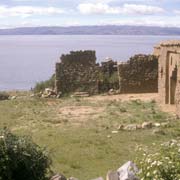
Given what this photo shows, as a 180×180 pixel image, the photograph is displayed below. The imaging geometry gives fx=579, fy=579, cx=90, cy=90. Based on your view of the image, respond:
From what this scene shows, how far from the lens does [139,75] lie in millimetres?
30625

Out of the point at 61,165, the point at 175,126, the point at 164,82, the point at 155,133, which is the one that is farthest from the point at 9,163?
the point at 164,82

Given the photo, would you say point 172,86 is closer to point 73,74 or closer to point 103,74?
point 103,74

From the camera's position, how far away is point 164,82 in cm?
2633

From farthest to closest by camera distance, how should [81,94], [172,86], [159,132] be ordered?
[81,94] < [172,86] < [159,132]

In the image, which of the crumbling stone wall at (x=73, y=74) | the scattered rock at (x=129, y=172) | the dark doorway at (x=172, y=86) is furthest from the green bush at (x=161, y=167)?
the crumbling stone wall at (x=73, y=74)

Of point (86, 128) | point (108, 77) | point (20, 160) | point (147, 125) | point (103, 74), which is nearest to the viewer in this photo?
point (20, 160)

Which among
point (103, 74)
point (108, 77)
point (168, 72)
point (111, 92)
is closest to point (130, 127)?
point (168, 72)

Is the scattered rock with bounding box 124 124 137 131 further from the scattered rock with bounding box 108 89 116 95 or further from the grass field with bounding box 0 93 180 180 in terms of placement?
the scattered rock with bounding box 108 89 116 95

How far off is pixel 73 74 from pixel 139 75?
13.3ft

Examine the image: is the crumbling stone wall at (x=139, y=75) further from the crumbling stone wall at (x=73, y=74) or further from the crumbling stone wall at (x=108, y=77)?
the crumbling stone wall at (x=73, y=74)

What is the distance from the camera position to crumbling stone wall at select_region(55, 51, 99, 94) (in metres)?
32.4

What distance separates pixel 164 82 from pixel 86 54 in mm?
7760

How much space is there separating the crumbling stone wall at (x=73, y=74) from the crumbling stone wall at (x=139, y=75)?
2.21m

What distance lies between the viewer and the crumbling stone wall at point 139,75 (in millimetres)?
30578
